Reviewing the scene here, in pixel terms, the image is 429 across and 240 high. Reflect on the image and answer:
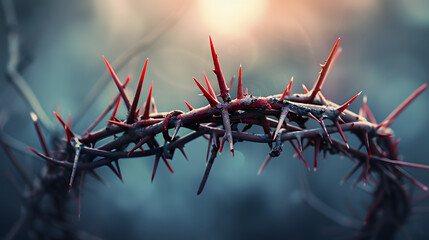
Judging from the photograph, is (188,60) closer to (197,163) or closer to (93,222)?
(197,163)

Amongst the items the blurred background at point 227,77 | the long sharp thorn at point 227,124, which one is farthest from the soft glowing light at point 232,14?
the long sharp thorn at point 227,124

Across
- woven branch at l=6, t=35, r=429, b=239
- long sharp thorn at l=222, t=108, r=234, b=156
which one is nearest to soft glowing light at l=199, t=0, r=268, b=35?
woven branch at l=6, t=35, r=429, b=239

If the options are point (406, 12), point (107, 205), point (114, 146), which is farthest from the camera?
point (107, 205)

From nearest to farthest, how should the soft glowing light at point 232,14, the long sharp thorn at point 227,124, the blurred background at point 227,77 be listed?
1. the long sharp thorn at point 227,124
2. the soft glowing light at point 232,14
3. the blurred background at point 227,77

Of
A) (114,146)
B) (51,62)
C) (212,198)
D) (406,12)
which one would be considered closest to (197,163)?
(212,198)

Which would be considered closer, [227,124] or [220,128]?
[227,124]

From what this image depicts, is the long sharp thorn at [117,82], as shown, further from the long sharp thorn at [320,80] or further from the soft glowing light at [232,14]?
the soft glowing light at [232,14]

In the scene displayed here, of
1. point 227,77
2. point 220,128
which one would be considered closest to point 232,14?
point 227,77

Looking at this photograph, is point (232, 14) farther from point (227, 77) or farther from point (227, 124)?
point (227, 124)
